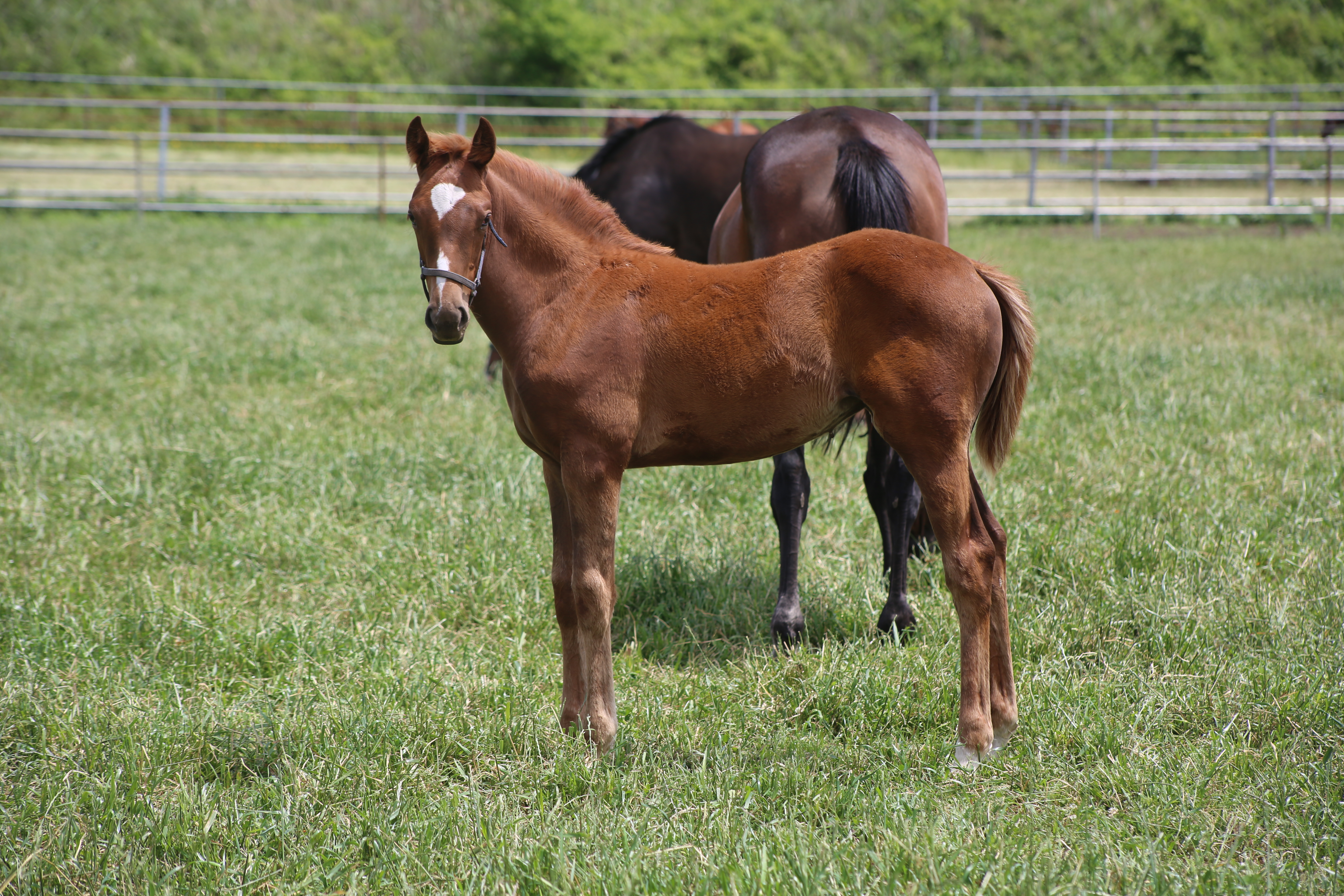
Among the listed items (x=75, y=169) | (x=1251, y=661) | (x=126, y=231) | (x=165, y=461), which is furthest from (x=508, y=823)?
(x=75, y=169)

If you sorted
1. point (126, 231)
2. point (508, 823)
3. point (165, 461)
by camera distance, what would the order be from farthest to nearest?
point (126, 231)
point (165, 461)
point (508, 823)

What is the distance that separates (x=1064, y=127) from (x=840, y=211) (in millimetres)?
18218

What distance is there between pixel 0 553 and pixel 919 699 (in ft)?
11.2

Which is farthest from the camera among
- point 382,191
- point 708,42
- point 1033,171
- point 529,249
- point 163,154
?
point 708,42

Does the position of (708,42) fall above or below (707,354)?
above

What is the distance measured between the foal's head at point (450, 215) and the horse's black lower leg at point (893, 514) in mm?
1535

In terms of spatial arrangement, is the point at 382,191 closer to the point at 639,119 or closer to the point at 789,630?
the point at 639,119

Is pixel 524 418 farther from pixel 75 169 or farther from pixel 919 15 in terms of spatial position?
pixel 919 15

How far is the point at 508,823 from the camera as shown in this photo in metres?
2.22

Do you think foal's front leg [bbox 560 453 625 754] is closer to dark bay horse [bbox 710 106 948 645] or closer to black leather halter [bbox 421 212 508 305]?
black leather halter [bbox 421 212 508 305]

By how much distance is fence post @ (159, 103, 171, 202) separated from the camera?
16.5 metres

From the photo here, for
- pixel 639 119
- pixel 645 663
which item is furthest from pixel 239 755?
pixel 639 119

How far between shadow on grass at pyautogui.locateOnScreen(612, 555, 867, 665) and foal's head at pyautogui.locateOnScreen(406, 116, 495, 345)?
1342mm

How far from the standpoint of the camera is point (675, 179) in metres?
6.39
